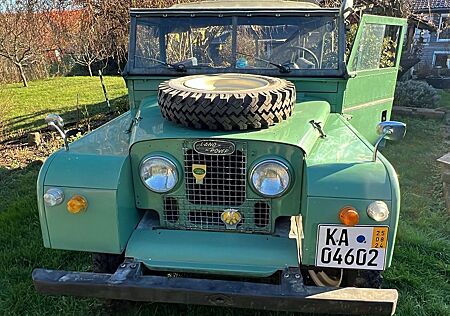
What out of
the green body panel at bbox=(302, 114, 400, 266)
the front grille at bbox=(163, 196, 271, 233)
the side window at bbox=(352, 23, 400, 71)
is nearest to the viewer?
the green body panel at bbox=(302, 114, 400, 266)

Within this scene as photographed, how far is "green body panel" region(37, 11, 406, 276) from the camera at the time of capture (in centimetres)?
237

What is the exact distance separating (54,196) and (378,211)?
1.75m

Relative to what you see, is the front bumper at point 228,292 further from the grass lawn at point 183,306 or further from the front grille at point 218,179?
the grass lawn at point 183,306

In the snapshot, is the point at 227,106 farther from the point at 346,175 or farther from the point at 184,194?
the point at 346,175

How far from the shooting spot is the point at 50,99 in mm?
11148

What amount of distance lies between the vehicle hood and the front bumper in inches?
28.9

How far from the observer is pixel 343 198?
2.35 meters

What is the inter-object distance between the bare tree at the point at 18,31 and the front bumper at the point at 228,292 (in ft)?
39.0

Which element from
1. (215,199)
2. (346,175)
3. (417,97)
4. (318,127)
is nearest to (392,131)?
(346,175)

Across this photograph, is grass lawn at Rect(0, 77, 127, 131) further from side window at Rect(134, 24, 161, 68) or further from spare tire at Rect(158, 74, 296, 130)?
spare tire at Rect(158, 74, 296, 130)

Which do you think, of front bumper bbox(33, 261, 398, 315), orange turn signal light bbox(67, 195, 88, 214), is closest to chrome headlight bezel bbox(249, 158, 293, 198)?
front bumper bbox(33, 261, 398, 315)

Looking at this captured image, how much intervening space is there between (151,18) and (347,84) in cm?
171

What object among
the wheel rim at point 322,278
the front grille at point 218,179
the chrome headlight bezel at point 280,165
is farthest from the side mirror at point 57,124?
the wheel rim at point 322,278

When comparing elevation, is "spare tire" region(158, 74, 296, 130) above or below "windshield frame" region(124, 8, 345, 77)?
below
